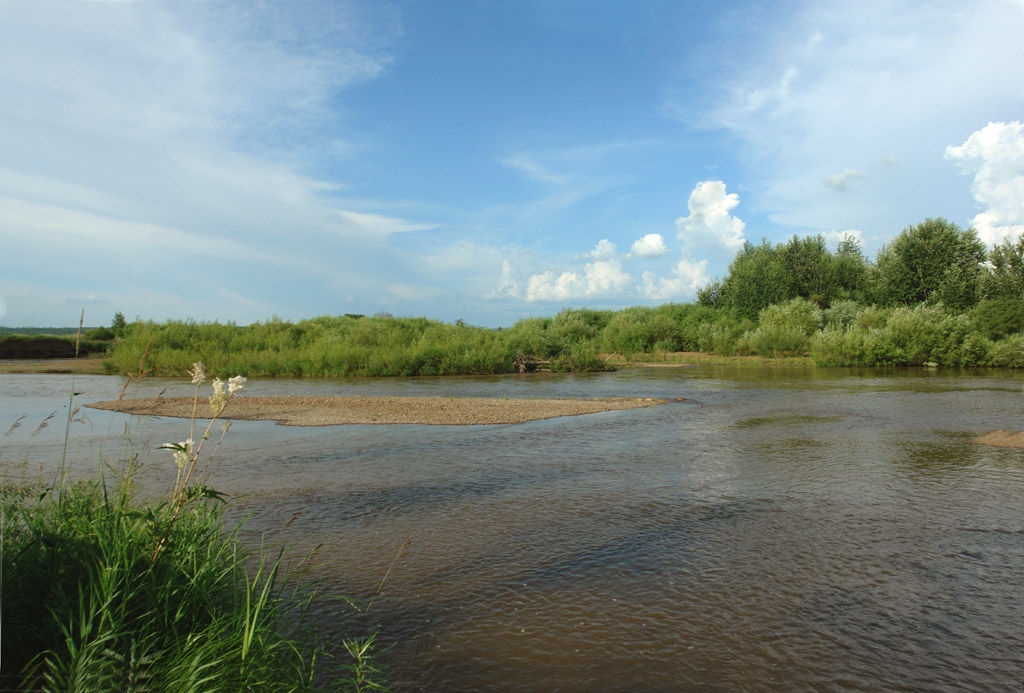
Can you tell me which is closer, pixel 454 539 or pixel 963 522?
pixel 454 539

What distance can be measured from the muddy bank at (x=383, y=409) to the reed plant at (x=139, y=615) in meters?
7.69

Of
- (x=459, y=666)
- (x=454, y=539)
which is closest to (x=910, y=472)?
(x=454, y=539)

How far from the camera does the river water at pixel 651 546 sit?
9.58 ft

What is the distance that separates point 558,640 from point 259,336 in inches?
1037

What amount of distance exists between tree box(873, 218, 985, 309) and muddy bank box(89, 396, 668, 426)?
30.5 m

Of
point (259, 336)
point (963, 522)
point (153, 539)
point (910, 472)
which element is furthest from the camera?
point (259, 336)

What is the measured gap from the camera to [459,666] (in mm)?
2861

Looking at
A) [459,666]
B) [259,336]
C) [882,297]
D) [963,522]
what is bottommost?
[459,666]

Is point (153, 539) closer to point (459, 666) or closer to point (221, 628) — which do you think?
point (221, 628)

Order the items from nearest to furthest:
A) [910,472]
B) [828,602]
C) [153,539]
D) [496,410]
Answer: [153,539] → [828,602] → [910,472] → [496,410]

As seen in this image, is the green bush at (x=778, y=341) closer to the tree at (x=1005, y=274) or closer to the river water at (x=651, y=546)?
the tree at (x=1005, y=274)

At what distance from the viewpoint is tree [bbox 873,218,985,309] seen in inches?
1346

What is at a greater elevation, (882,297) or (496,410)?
(882,297)

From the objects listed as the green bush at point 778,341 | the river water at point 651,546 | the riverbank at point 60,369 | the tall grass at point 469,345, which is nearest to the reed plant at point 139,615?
the river water at point 651,546
